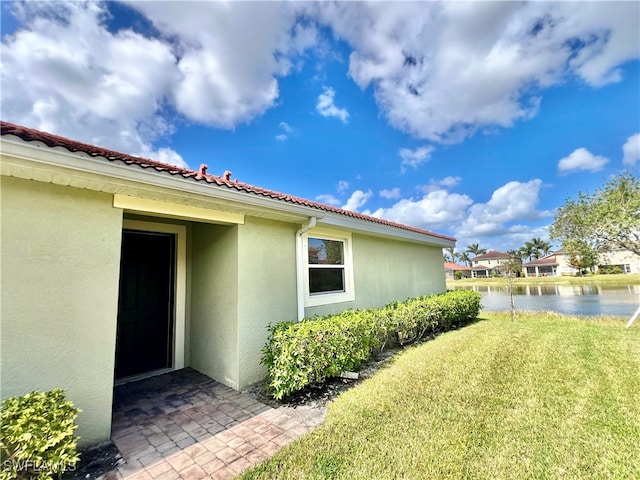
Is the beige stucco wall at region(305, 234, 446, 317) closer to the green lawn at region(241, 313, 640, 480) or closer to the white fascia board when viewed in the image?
the green lawn at region(241, 313, 640, 480)

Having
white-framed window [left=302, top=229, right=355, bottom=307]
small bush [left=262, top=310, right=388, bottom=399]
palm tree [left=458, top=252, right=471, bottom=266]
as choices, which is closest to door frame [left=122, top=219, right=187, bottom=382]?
small bush [left=262, top=310, right=388, bottom=399]

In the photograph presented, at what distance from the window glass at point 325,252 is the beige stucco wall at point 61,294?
420 centimetres

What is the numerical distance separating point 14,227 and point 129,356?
12.3ft

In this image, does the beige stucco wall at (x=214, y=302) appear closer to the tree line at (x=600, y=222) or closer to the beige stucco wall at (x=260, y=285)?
the beige stucco wall at (x=260, y=285)

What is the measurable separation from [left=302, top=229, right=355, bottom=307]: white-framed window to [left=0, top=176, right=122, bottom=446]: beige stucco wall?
12.8 ft

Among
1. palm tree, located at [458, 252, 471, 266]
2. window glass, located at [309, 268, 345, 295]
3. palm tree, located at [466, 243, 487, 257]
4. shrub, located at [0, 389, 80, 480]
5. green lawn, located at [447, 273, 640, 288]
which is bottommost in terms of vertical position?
green lawn, located at [447, 273, 640, 288]

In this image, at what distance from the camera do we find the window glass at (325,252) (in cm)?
697

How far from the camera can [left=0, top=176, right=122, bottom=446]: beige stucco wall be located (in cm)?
303

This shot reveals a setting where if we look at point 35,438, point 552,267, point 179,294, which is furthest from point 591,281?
point 35,438

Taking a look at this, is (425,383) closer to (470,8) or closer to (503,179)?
(470,8)

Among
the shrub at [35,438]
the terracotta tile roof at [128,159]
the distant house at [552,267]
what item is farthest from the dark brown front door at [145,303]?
the distant house at [552,267]

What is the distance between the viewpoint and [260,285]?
5.43 meters

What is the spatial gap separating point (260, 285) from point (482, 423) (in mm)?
4193

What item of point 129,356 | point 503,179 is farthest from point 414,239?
point 503,179
